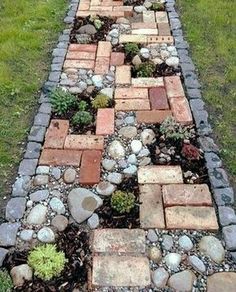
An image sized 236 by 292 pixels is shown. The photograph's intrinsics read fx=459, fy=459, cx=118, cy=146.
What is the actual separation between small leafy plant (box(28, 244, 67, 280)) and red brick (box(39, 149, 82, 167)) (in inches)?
34.9

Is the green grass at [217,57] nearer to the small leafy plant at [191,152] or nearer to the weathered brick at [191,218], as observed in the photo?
the small leafy plant at [191,152]

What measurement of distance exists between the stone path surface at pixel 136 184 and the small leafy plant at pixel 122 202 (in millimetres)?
92

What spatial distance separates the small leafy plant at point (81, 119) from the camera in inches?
161

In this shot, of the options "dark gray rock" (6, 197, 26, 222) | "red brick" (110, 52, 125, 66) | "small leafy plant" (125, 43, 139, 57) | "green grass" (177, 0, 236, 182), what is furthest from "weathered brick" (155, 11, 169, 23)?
"dark gray rock" (6, 197, 26, 222)

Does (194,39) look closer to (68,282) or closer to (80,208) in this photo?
(80,208)

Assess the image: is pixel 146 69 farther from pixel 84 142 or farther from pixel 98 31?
pixel 84 142

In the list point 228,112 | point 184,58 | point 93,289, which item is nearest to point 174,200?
point 93,289

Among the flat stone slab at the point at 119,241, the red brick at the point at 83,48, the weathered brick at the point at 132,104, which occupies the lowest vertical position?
the red brick at the point at 83,48

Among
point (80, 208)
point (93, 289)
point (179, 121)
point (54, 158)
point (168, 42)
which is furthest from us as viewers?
point (168, 42)

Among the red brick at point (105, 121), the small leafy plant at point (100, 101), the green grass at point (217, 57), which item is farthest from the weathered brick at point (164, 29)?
the red brick at point (105, 121)

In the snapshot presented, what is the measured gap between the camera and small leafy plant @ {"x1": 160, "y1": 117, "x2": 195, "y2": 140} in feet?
12.7

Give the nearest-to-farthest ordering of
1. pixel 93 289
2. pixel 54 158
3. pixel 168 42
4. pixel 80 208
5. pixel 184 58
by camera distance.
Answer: pixel 93 289
pixel 80 208
pixel 54 158
pixel 184 58
pixel 168 42

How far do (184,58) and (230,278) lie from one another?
276 centimetres

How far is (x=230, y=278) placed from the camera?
2.86 m
